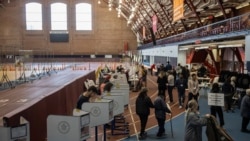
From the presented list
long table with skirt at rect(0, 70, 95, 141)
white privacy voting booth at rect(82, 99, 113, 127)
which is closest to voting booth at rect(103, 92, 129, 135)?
long table with skirt at rect(0, 70, 95, 141)

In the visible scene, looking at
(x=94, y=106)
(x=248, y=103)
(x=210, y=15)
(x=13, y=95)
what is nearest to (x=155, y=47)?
(x=210, y=15)

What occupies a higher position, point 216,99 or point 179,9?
point 179,9

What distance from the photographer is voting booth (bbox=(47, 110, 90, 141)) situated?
6.78 metres

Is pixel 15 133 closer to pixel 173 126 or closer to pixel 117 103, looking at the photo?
pixel 117 103

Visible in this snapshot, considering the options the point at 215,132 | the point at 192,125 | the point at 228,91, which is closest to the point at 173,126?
the point at 228,91

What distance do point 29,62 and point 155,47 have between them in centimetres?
1847

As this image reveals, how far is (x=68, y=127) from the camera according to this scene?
6.86 m

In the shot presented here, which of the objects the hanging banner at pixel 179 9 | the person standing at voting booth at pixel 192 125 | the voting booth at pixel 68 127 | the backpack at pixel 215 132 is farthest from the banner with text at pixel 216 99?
the voting booth at pixel 68 127

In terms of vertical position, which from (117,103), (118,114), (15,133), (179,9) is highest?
(179,9)

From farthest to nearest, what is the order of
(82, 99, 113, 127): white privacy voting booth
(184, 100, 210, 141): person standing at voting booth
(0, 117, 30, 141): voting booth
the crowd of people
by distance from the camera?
(82, 99, 113, 127): white privacy voting booth < the crowd of people < (184, 100, 210, 141): person standing at voting booth < (0, 117, 30, 141): voting booth

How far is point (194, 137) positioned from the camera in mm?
8758

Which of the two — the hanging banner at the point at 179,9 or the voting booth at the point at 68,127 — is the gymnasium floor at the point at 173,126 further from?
the voting booth at the point at 68,127

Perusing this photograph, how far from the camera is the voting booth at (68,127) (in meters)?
6.78

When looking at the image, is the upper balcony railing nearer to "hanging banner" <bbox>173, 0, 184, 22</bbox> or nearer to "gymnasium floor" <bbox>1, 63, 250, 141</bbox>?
"hanging banner" <bbox>173, 0, 184, 22</bbox>
